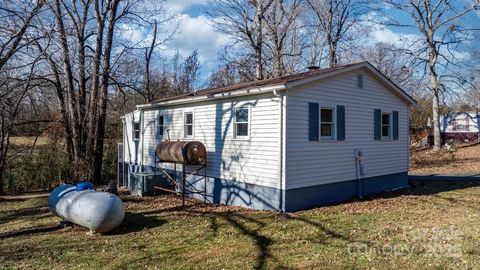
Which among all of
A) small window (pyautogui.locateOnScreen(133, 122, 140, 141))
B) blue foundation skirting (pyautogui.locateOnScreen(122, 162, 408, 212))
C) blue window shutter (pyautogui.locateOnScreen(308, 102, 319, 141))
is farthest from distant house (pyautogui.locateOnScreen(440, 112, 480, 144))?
small window (pyautogui.locateOnScreen(133, 122, 140, 141))

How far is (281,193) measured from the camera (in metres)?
9.32

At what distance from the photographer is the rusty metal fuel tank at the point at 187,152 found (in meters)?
10.9

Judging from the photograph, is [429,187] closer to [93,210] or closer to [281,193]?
[281,193]

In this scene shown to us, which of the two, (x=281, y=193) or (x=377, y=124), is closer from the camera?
(x=281, y=193)

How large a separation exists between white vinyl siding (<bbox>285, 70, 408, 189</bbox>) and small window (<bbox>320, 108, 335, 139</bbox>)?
0.23 meters

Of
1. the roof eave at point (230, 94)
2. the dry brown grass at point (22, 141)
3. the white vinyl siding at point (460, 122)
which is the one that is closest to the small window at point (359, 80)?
the roof eave at point (230, 94)

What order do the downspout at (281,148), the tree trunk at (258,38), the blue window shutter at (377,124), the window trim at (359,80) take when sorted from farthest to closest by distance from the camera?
the tree trunk at (258,38)
the blue window shutter at (377,124)
the window trim at (359,80)
the downspout at (281,148)

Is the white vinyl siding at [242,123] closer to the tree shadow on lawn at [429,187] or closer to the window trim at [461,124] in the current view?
the tree shadow on lawn at [429,187]

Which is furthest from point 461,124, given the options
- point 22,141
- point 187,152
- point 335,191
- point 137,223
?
point 22,141

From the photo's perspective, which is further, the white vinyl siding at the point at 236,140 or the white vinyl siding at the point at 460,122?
the white vinyl siding at the point at 460,122

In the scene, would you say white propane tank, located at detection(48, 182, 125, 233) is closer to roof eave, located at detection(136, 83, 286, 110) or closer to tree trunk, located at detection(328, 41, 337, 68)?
roof eave, located at detection(136, 83, 286, 110)

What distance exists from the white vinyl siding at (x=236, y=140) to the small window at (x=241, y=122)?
0.13m

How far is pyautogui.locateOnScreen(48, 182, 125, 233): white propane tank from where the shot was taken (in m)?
7.55

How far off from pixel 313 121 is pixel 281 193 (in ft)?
7.06
